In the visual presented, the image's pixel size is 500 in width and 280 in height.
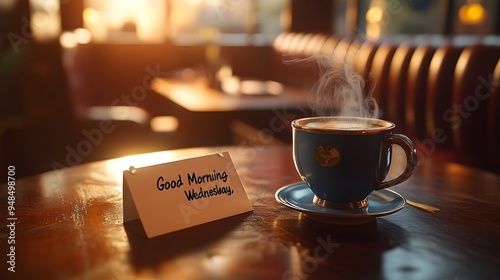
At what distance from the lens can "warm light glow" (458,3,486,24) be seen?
140 inches

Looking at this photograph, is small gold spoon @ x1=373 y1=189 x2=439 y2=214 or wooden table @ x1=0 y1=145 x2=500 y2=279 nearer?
wooden table @ x1=0 y1=145 x2=500 y2=279

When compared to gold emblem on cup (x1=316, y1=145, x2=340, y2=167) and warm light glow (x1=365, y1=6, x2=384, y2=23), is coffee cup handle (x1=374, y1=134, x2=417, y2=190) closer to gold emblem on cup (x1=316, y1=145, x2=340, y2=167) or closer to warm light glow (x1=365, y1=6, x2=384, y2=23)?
gold emblem on cup (x1=316, y1=145, x2=340, y2=167)

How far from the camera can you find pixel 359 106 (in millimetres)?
970

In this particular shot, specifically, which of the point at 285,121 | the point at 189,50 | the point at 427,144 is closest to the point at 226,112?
the point at 285,121

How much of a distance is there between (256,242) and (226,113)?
6.73 feet

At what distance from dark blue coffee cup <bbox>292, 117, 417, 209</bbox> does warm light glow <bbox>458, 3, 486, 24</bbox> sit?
3155mm

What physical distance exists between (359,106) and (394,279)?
17.0 inches

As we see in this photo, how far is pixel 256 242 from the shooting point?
0.72 meters

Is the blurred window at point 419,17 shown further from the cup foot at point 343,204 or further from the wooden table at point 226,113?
the cup foot at point 343,204

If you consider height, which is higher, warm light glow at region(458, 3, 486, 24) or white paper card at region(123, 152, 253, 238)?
warm light glow at region(458, 3, 486, 24)

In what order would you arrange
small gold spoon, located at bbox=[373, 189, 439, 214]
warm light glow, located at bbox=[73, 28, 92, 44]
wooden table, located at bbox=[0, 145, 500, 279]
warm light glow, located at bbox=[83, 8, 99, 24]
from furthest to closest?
warm light glow, located at bbox=[83, 8, 99, 24] → warm light glow, located at bbox=[73, 28, 92, 44] → small gold spoon, located at bbox=[373, 189, 439, 214] → wooden table, located at bbox=[0, 145, 500, 279]

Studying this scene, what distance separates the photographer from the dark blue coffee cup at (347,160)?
30.8 inches

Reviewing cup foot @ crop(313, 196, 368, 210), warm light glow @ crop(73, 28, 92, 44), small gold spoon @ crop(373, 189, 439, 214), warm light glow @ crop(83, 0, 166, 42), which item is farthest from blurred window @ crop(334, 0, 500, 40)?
cup foot @ crop(313, 196, 368, 210)

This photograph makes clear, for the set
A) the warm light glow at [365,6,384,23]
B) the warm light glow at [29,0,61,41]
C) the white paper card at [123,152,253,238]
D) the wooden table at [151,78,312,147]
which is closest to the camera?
the white paper card at [123,152,253,238]
